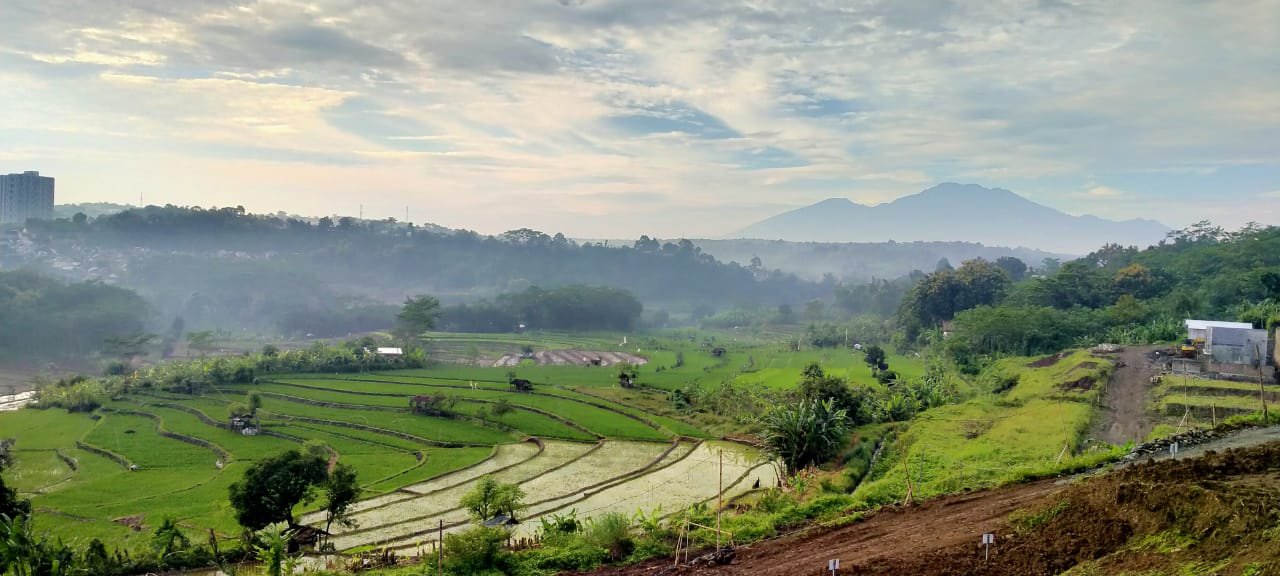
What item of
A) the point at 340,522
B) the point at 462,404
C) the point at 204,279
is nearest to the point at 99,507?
the point at 340,522

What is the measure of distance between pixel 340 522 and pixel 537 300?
241ft

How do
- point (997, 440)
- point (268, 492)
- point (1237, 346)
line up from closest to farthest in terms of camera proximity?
point (268, 492)
point (997, 440)
point (1237, 346)

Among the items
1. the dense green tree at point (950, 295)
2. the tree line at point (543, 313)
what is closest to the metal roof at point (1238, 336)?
the dense green tree at point (950, 295)

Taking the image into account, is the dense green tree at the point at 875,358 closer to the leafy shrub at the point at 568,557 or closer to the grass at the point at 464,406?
the grass at the point at 464,406

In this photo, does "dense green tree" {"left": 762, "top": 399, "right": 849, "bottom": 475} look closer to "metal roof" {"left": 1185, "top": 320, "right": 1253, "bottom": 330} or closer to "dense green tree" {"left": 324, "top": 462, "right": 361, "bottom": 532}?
"dense green tree" {"left": 324, "top": 462, "right": 361, "bottom": 532}

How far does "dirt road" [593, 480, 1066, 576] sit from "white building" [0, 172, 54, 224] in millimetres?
176869

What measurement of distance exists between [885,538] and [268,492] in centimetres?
1603

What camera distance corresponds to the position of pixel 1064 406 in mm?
25688

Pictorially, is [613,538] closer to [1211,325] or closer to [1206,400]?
[1206,400]

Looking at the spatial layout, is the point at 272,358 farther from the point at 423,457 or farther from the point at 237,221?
the point at 237,221

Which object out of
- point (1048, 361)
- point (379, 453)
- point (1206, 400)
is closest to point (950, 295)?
point (1048, 361)

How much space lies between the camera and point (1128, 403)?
2638 centimetres

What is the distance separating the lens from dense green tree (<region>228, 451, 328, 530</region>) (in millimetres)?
19578

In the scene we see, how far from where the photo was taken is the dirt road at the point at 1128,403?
22.6 m
